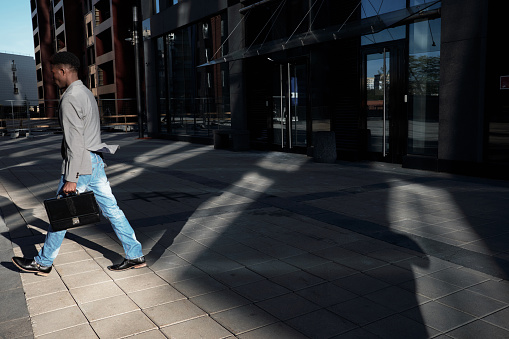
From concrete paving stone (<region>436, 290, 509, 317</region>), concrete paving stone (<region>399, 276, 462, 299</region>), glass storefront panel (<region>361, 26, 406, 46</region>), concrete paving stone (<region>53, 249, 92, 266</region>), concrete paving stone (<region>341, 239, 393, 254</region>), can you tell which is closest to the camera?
concrete paving stone (<region>436, 290, 509, 317</region>)

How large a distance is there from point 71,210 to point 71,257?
117 centimetres

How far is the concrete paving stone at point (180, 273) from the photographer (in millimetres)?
4305

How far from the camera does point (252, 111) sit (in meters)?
16.5

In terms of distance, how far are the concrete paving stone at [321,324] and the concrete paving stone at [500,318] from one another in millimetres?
955

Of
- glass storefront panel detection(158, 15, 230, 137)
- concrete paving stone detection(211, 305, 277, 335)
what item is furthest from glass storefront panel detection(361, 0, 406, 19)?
concrete paving stone detection(211, 305, 277, 335)

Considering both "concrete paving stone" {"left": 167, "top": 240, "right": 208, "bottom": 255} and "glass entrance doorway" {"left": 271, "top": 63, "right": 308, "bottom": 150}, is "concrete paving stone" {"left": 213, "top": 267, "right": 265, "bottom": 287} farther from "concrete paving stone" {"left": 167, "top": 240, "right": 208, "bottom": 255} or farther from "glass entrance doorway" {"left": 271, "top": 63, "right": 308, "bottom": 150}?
"glass entrance doorway" {"left": 271, "top": 63, "right": 308, "bottom": 150}

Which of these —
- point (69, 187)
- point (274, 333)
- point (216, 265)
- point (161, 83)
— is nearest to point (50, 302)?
point (69, 187)

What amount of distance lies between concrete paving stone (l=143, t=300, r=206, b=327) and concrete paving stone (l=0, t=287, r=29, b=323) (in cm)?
95

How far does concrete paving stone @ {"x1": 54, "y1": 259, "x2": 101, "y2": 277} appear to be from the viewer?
14.9 ft

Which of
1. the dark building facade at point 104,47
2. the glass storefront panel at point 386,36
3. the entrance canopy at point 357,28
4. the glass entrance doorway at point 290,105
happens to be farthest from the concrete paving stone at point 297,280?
the dark building facade at point 104,47

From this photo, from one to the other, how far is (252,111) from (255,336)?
13.6 meters

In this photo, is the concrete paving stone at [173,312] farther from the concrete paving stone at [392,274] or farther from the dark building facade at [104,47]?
the dark building facade at [104,47]

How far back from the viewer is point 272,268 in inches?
178

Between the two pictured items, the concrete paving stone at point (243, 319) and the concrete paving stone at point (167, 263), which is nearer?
the concrete paving stone at point (243, 319)
